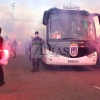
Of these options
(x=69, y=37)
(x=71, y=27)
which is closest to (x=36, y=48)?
(x=69, y=37)

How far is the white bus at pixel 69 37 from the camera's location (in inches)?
449

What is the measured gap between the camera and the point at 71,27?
479 inches

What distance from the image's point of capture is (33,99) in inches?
248

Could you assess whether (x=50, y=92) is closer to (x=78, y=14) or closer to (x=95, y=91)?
(x=95, y=91)

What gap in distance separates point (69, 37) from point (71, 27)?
1.96 feet

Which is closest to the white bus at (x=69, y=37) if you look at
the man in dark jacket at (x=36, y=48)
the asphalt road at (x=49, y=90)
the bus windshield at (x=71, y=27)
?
the bus windshield at (x=71, y=27)

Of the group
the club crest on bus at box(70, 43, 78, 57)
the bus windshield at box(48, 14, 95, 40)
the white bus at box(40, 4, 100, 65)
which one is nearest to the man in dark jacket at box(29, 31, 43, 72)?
the white bus at box(40, 4, 100, 65)

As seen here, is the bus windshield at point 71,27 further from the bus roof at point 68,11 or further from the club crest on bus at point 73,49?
the club crest on bus at point 73,49

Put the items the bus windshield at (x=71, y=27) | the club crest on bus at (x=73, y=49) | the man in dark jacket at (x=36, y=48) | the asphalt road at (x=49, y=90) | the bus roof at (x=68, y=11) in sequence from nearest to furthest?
the asphalt road at (x=49, y=90), the club crest on bus at (x=73, y=49), the man in dark jacket at (x=36, y=48), the bus windshield at (x=71, y=27), the bus roof at (x=68, y=11)

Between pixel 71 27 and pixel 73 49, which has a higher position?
pixel 71 27

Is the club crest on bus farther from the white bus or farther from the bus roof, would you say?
the bus roof

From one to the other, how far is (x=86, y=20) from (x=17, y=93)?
6.72 m

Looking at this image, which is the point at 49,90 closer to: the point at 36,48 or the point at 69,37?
the point at 36,48

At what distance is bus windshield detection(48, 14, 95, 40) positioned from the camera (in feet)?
39.4
